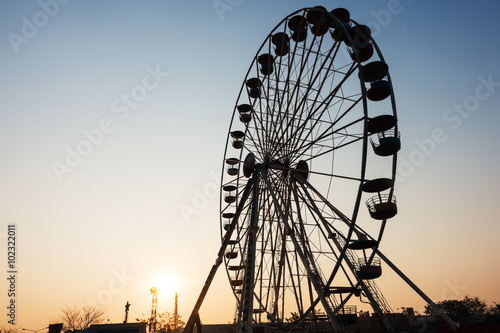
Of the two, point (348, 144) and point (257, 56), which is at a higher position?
point (257, 56)

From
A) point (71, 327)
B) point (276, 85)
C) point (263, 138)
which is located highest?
point (276, 85)

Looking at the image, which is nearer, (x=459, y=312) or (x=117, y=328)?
(x=117, y=328)

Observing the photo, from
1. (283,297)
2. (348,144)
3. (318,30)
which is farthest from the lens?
(283,297)

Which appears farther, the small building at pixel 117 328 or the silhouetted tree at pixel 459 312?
the silhouetted tree at pixel 459 312

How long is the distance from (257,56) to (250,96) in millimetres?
2659

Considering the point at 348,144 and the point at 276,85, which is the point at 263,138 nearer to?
the point at 276,85

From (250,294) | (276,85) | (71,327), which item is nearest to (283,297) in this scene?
(250,294)

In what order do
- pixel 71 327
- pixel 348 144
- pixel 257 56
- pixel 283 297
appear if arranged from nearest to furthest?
1. pixel 348 144
2. pixel 283 297
3. pixel 257 56
4. pixel 71 327

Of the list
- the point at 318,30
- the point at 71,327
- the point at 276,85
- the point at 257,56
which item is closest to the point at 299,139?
the point at 276,85

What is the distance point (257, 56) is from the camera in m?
23.9

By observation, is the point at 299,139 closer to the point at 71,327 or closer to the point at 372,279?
the point at 372,279

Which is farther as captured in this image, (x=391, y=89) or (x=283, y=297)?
(x=283, y=297)

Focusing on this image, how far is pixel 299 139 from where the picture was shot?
1942 centimetres

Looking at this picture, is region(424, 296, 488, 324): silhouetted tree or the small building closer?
the small building
